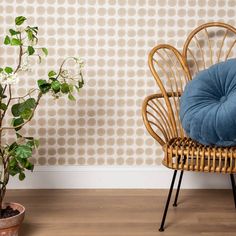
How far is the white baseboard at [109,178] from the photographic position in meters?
2.73

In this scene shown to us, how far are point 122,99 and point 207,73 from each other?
0.69 meters

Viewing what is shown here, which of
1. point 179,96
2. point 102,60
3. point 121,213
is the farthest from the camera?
point 102,60

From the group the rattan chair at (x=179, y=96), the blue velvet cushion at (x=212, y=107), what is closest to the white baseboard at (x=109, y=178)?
the rattan chair at (x=179, y=96)

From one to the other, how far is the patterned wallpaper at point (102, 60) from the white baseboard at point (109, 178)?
0.06 metres

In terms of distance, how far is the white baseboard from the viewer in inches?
107

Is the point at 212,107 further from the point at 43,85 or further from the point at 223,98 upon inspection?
the point at 43,85

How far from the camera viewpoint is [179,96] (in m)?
2.45

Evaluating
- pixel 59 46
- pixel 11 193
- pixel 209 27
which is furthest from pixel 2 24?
pixel 209 27

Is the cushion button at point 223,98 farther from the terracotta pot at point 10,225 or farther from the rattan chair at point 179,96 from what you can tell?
the terracotta pot at point 10,225

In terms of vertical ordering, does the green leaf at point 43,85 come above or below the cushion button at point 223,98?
above

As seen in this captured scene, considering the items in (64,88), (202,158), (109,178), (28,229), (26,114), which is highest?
(64,88)

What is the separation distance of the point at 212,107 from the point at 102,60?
0.90 m

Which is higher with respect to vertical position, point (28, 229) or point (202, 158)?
point (202, 158)

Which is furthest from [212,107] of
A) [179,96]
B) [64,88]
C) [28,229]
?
[28,229]
